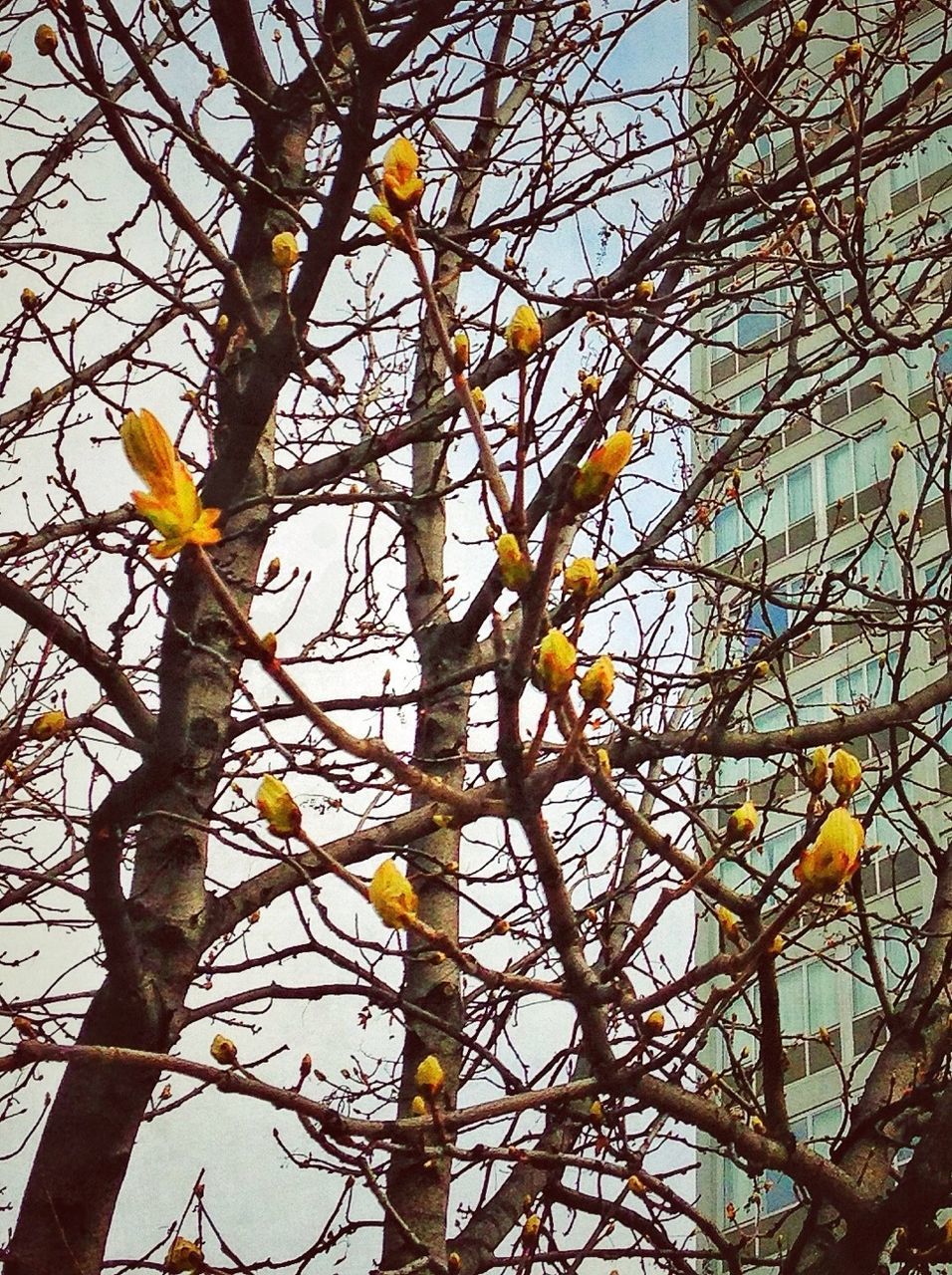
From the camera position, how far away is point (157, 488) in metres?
1.25

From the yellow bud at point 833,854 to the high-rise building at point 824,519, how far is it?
0.50m

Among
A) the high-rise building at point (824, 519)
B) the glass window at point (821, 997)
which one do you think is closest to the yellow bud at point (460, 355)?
the high-rise building at point (824, 519)

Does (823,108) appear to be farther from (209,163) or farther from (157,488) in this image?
(157,488)

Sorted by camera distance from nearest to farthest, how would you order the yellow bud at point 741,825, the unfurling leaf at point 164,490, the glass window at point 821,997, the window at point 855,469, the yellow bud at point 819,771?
1. the unfurling leaf at point 164,490
2. the yellow bud at point 819,771
3. the yellow bud at point 741,825
4. the glass window at point 821,997
5. the window at point 855,469

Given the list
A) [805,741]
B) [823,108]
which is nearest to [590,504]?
[805,741]

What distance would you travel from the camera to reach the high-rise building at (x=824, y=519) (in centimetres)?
414

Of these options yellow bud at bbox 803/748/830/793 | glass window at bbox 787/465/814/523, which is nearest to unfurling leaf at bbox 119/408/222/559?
yellow bud at bbox 803/748/830/793

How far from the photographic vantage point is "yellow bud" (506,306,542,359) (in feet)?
4.85

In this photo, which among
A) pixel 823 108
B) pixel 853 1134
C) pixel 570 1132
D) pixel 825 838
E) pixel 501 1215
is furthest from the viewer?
pixel 823 108

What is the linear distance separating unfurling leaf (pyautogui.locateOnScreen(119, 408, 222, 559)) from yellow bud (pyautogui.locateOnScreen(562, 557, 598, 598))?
0.36 m

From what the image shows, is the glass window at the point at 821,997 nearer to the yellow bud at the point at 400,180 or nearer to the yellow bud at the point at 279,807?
the yellow bud at the point at 279,807

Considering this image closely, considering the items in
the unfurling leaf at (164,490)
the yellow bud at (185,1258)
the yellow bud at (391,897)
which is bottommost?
the yellow bud at (185,1258)

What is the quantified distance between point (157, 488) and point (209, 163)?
263 centimetres

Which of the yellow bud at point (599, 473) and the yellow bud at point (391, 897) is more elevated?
the yellow bud at point (599, 473)
